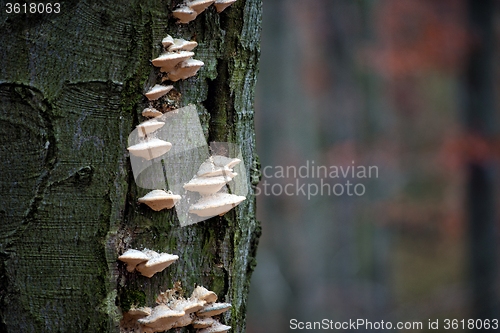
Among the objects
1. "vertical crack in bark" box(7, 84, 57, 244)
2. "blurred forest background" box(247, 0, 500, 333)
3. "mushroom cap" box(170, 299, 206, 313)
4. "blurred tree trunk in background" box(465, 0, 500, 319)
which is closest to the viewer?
"vertical crack in bark" box(7, 84, 57, 244)

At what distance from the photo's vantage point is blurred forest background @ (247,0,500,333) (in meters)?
8.28

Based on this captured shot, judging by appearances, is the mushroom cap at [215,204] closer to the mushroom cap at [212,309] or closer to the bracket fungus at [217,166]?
the bracket fungus at [217,166]

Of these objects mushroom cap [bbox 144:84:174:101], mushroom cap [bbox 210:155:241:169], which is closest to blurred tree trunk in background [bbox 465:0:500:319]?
mushroom cap [bbox 210:155:241:169]

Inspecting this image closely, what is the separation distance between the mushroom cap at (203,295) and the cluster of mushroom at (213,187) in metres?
0.27

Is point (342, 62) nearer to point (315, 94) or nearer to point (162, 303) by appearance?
point (315, 94)

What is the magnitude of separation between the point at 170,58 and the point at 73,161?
1.46 ft

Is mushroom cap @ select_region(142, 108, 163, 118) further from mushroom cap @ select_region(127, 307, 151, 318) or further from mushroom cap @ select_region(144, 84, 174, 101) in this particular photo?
mushroom cap @ select_region(127, 307, 151, 318)

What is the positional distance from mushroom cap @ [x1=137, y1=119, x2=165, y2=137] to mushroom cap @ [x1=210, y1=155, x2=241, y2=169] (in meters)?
0.25

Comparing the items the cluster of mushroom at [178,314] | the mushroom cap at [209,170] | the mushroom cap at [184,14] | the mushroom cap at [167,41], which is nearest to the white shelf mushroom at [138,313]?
the cluster of mushroom at [178,314]

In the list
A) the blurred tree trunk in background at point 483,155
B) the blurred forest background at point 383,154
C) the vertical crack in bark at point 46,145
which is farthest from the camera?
the blurred forest background at point 383,154

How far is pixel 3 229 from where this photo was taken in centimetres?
135

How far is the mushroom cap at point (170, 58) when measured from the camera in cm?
138

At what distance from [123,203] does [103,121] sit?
0.27 m

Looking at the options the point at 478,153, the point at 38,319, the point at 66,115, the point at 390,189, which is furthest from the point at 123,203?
the point at 390,189
